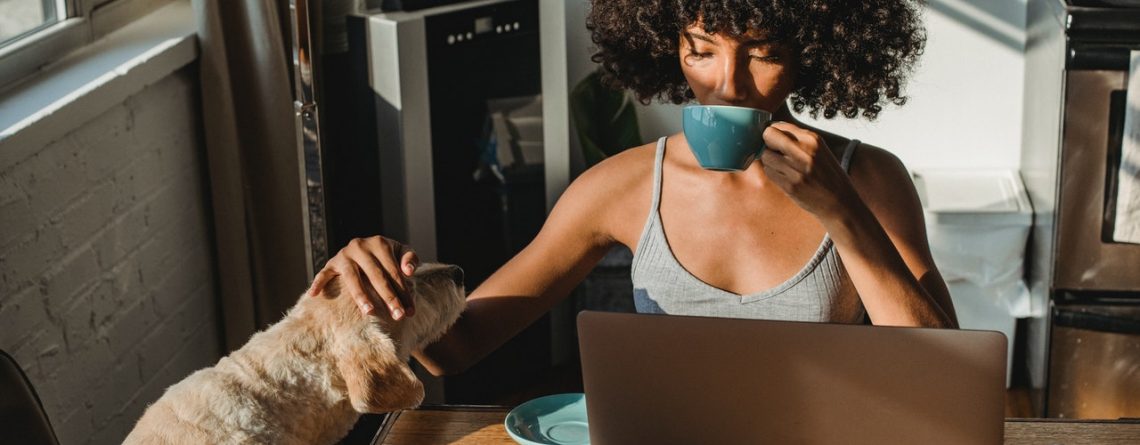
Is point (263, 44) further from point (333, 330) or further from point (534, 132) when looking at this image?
point (333, 330)

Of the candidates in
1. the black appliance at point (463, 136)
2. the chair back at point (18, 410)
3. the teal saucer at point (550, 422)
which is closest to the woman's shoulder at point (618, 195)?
the teal saucer at point (550, 422)

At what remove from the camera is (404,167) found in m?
2.75

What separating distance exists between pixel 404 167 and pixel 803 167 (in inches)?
64.4

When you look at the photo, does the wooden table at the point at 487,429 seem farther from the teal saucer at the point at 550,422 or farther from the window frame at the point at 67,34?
the window frame at the point at 67,34

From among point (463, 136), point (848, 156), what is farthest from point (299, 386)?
point (463, 136)

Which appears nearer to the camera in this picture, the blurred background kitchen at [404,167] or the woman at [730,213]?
the woman at [730,213]

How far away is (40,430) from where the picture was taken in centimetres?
124

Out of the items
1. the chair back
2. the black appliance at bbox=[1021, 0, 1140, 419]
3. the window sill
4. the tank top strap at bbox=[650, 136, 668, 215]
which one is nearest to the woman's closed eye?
the tank top strap at bbox=[650, 136, 668, 215]

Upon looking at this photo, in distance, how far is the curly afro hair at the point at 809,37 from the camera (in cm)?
154

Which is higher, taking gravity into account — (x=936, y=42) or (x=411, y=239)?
(x=936, y=42)

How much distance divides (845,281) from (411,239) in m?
1.45

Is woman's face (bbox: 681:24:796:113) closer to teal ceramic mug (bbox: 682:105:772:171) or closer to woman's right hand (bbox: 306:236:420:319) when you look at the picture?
teal ceramic mug (bbox: 682:105:772:171)

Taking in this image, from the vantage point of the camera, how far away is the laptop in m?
1.03

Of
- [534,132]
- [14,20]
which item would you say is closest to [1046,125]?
[534,132]
